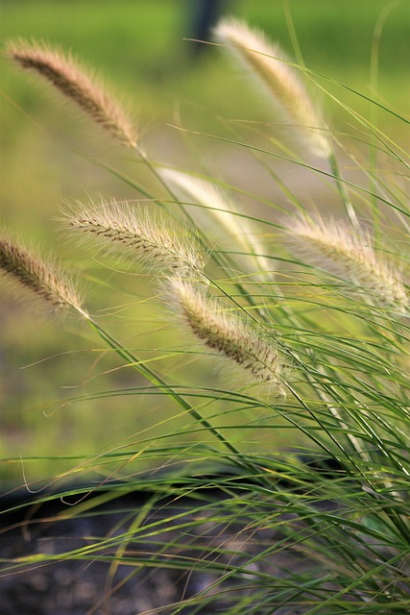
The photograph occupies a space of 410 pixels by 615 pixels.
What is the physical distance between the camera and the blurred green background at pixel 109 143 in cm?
177

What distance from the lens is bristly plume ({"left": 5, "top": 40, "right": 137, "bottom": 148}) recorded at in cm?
111

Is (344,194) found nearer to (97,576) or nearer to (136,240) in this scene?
(136,240)

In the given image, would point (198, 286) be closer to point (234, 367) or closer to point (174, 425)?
point (234, 367)

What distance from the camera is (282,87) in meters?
1.21

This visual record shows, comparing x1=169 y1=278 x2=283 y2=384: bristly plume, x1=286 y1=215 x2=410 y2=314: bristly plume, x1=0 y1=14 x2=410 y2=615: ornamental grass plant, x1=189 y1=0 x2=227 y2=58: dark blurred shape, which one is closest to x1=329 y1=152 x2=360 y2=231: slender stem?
x1=0 y1=14 x2=410 y2=615: ornamental grass plant

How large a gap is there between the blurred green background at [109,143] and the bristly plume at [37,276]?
0.05m

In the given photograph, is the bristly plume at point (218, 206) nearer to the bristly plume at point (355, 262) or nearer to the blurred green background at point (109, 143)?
the blurred green background at point (109, 143)

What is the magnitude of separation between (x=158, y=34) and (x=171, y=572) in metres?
6.41

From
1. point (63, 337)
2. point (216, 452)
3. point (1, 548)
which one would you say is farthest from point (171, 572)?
point (63, 337)

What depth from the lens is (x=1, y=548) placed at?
1.40 meters

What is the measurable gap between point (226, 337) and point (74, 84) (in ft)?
1.47

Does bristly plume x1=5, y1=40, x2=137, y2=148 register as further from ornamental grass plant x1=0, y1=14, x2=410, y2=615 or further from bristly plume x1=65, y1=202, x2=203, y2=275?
bristly plume x1=65, y1=202, x2=203, y2=275

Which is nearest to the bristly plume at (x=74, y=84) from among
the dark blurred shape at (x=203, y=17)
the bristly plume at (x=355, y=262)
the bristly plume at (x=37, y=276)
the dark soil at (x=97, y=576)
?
the bristly plume at (x=37, y=276)

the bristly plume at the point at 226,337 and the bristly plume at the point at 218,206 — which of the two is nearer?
the bristly plume at the point at 226,337
